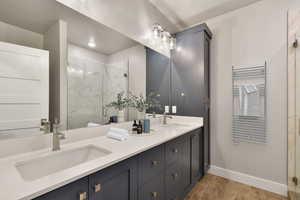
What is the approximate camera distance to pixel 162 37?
2.27 m

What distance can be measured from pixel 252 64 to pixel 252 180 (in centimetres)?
→ 169

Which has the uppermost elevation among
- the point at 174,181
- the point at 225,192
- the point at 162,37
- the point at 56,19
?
the point at 162,37

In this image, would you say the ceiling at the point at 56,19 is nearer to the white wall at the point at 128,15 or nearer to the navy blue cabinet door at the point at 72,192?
the white wall at the point at 128,15

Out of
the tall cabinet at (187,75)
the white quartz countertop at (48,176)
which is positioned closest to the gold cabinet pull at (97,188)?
the white quartz countertop at (48,176)

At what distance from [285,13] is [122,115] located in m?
2.49

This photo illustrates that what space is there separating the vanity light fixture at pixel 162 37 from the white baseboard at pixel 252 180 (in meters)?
2.21

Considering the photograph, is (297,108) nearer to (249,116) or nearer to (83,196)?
(249,116)

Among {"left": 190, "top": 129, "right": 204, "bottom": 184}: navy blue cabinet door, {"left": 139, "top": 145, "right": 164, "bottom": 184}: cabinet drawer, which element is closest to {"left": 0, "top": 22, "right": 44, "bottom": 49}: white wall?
{"left": 139, "top": 145, "right": 164, "bottom": 184}: cabinet drawer

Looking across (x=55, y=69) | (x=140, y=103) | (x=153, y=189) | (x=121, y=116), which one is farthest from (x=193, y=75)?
(x=55, y=69)

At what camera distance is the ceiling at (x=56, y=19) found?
959 mm

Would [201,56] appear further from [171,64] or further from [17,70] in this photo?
[17,70]

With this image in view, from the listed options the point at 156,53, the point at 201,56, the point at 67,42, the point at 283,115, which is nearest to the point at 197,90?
the point at 201,56

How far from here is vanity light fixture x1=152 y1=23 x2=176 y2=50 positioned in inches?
83.9

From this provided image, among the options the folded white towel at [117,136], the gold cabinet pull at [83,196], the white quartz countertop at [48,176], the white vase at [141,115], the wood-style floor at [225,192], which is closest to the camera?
the white quartz countertop at [48,176]
